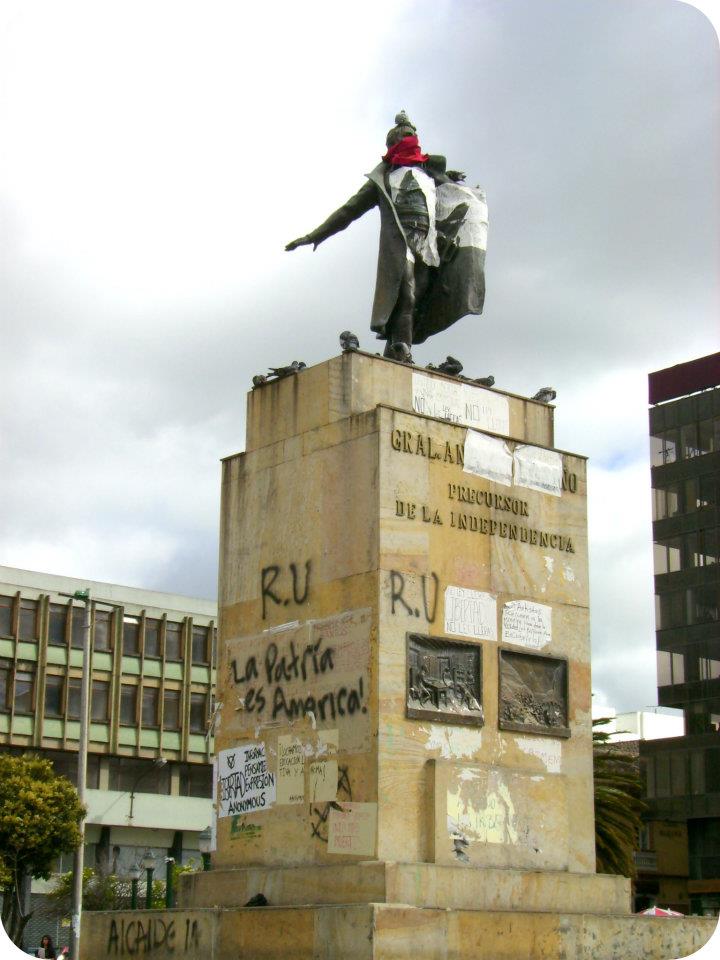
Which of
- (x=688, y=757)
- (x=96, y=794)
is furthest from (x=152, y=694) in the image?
(x=688, y=757)

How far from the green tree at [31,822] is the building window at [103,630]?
2188cm

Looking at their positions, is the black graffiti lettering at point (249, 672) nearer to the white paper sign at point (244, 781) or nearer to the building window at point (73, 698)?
the white paper sign at point (244, 781)

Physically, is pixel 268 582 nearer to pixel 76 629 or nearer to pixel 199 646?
pixel 76 629

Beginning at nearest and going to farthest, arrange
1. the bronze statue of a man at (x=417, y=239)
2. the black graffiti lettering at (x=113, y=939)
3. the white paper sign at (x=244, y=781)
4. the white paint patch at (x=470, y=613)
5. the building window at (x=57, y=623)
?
1. the white paint patch at (x=470, y=613)
2. the white paper sign at (x=244, y=781)
3. the black graffiti lettering at (x=113, y=939)
4. the bronze statue of a man at (x=417, y=239)
5. the building window at (x=57, y=623)

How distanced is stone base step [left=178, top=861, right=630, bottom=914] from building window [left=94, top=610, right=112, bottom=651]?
1793 inches

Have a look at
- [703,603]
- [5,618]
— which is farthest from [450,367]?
[703,603]

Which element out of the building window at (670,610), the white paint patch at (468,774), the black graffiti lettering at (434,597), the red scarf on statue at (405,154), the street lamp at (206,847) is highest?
the building window at (670,610)

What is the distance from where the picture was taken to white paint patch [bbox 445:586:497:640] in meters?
14.2

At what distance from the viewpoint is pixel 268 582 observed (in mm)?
14914

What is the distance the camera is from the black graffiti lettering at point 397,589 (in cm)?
1374

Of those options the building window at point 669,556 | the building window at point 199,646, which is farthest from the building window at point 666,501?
the building window at point 199,646

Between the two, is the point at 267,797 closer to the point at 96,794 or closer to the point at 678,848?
the point at 96,794

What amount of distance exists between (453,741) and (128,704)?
156ft

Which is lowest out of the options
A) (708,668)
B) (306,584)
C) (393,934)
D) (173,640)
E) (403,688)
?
(393,934)
